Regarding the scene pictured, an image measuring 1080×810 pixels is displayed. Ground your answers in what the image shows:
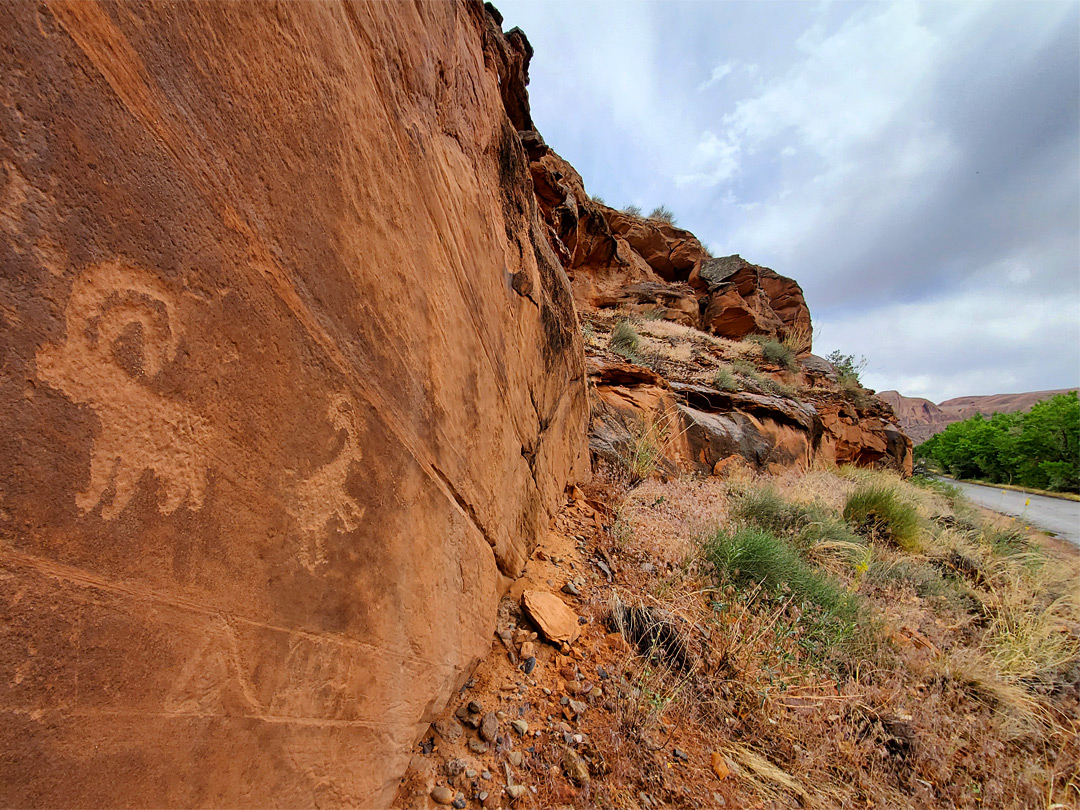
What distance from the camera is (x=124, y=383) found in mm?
620

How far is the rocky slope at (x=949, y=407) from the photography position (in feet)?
219

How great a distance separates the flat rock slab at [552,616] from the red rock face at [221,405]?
0.63 metres

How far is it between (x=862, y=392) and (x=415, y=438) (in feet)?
48.0

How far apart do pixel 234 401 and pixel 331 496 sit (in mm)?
294

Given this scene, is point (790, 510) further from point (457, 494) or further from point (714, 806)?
point (457, 494)

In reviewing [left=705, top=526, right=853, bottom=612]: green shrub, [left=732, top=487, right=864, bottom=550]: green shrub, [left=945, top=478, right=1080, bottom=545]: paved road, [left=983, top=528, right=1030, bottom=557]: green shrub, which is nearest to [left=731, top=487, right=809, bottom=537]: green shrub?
[left=732, top=487, right=864, bottom=550]: green shrub

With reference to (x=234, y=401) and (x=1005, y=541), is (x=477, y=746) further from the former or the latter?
(x=1005, y=541)

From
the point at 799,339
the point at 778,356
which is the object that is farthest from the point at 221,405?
the point at 799,339

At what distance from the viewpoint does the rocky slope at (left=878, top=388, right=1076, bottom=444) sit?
219 ft

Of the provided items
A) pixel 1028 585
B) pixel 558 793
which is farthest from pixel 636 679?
pixel 1028 585

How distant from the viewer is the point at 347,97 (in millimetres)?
981

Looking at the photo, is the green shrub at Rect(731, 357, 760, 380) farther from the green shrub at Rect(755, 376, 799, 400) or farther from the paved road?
the paved road

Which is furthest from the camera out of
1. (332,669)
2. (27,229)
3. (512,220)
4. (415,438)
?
(512,220)

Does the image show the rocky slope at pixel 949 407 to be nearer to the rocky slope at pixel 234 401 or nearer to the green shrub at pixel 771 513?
the green shrub at pixel 771 513
